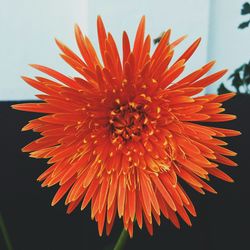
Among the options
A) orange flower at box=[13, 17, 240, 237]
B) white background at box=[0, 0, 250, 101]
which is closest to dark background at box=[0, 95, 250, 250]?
orange flower at box=[13, 17, 240, 237]

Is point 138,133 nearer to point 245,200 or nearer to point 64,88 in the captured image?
point 64,88

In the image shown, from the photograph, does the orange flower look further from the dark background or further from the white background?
the white background

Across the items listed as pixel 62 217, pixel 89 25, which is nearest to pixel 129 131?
pixel 62 217

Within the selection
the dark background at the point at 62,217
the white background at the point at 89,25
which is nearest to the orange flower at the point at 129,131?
the dark background at the point at 62,217

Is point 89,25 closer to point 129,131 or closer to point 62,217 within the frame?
point 62,217

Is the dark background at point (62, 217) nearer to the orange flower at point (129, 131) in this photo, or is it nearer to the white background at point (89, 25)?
the orange flower at point (129, 131)
